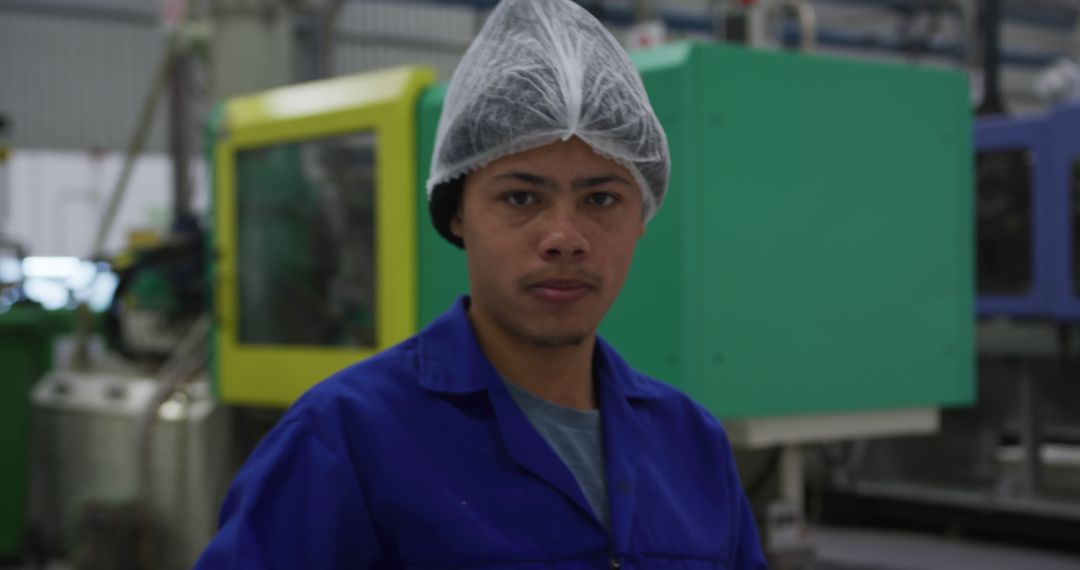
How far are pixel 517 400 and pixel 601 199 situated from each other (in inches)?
6.7

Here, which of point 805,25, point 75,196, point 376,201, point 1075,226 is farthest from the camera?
point 75,196

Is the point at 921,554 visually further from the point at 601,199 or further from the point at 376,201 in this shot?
the point at 601,199

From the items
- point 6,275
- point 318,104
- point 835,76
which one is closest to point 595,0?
point 318,104

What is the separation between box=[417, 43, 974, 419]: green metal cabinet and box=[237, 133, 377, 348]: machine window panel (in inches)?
7.9

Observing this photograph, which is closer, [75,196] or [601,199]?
[601,199]

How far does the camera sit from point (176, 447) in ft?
10.3

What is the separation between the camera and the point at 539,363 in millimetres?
1023

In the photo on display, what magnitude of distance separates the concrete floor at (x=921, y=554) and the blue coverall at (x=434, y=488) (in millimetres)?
3556

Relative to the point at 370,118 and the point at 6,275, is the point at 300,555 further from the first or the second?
the point at 6,275

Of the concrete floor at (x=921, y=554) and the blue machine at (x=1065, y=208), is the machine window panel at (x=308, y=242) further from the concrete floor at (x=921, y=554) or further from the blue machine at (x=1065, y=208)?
the blue machine at (x=1065, y=208)

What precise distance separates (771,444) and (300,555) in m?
1.64

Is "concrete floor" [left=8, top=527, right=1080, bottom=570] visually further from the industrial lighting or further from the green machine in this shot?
the industrial lighting

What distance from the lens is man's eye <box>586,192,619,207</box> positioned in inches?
39.2

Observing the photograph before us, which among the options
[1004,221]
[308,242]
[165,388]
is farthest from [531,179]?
[1004,221]
